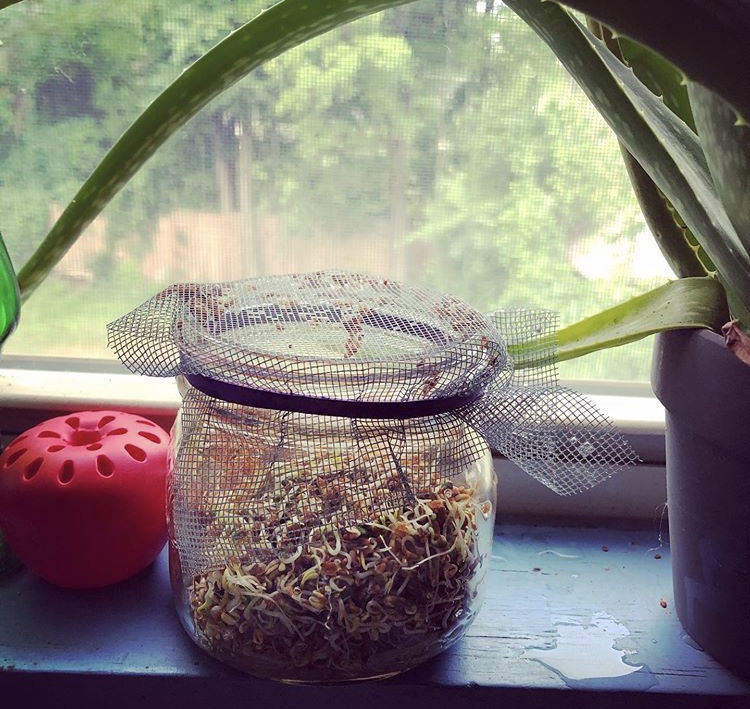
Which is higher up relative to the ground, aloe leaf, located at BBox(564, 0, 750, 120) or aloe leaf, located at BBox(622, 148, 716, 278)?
aloe leaf, located at BBox(564, 0, 750, 120)

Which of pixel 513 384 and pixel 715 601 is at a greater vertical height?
pixel 513 384

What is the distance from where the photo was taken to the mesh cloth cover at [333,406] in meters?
0.33

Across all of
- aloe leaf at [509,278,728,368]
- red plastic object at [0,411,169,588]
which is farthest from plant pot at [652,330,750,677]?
red plastic object at [0,411,169,588]

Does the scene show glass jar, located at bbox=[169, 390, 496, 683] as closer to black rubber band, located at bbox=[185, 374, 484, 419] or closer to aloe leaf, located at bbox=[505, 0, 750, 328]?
black rubber band, located at bbox=[185, 374, 484, 419]

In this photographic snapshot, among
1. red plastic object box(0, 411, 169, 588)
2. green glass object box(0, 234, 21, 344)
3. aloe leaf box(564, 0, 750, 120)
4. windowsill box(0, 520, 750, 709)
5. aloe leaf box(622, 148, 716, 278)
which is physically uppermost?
aloe leaf box(564, 0, 750, 120)

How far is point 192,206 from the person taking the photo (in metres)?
0.52

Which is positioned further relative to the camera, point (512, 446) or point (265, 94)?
point (265, 94)

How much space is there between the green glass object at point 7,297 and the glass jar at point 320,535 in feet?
0.37

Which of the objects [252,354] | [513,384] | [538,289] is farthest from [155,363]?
[538,289]

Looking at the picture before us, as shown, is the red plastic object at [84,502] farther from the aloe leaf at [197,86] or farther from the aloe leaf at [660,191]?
the aloe leaf at [660,191]

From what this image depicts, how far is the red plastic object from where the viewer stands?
397 mm

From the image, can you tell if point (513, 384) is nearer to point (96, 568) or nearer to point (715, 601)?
point (715, 601)

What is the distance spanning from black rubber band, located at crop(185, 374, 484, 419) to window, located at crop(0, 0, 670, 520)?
8.4 inches

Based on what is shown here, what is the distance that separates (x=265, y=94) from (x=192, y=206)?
9cm
